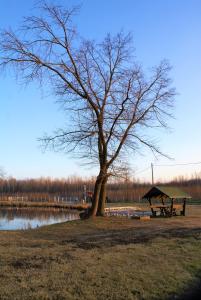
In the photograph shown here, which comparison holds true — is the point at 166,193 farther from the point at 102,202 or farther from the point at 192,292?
the point at 192,292

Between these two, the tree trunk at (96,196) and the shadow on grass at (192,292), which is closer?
the shadow on grass at (192,292)

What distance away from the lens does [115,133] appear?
2345 cm

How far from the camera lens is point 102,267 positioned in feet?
33.3

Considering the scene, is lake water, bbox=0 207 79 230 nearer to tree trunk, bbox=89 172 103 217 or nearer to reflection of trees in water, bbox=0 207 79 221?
reflection of trees in water, bbox=0 207 79 221

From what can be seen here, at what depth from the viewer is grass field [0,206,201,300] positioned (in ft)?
27.3

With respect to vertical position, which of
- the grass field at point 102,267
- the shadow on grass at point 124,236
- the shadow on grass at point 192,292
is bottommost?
the shadow on grass at point 192,292

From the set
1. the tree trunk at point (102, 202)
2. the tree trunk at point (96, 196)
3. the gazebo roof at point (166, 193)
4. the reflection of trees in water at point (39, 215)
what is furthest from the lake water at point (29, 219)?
the gazebo roof at point (166, 193)

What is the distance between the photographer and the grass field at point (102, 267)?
8325 millimetres

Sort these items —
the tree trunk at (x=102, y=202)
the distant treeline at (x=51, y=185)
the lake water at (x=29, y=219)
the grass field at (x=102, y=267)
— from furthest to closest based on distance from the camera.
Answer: the distant treeline at (x=51, y=185), the lake water at (x=29, y=219), the tree trunk at (x=102, y=202), the grass field at (x=102, y=267)

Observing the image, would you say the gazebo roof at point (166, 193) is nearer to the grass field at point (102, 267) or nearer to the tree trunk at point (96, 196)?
the tree trunk at point (96, 196)

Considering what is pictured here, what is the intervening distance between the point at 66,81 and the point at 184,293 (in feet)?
48.8

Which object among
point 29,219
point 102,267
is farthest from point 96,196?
point 29,219

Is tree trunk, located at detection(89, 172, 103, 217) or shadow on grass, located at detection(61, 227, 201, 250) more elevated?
tree trunk, located at detection(89, 172, 103, 217)

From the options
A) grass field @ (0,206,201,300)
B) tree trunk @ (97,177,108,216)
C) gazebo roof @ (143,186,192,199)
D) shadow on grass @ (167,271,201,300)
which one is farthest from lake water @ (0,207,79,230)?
shadow on grass @ (167,271,201,300)
